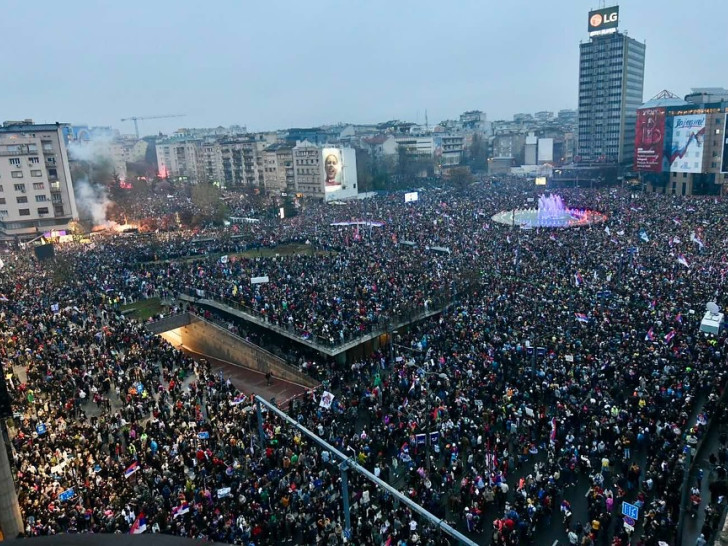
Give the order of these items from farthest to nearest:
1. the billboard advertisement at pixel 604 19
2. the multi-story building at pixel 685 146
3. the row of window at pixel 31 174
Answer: the billboard advertisement at pixel 604 19 → the multi-story building at pixel 685 146 → the row of window at pixel 31 174

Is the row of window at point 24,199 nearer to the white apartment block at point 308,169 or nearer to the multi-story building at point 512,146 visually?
the white apartment block at point 308,169

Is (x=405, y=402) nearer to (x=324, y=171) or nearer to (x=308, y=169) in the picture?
(x=324, y=171)

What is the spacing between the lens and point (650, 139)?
67.8 metres

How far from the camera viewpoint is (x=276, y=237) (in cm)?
4809

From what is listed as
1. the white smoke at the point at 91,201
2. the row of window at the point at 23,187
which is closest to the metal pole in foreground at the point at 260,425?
the row of window at the point at 23,187

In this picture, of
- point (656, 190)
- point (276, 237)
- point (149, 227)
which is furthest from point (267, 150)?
point (656, 190)

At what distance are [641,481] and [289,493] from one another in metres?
9.30

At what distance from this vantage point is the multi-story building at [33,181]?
59.3 metres

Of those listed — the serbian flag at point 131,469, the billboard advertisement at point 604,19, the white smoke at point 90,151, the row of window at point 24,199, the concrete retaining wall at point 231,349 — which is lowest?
the concrete retaining wall at point 231,349

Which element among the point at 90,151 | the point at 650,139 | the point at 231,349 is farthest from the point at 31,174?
the point at 650,139

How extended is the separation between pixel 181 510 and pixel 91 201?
69.3m

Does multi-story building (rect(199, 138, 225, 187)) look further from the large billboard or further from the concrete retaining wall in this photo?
the concrete retaining wall

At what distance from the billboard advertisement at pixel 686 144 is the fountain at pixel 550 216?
1655 centimetres

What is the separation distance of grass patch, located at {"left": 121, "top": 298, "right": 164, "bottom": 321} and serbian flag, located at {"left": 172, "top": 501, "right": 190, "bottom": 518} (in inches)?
739
